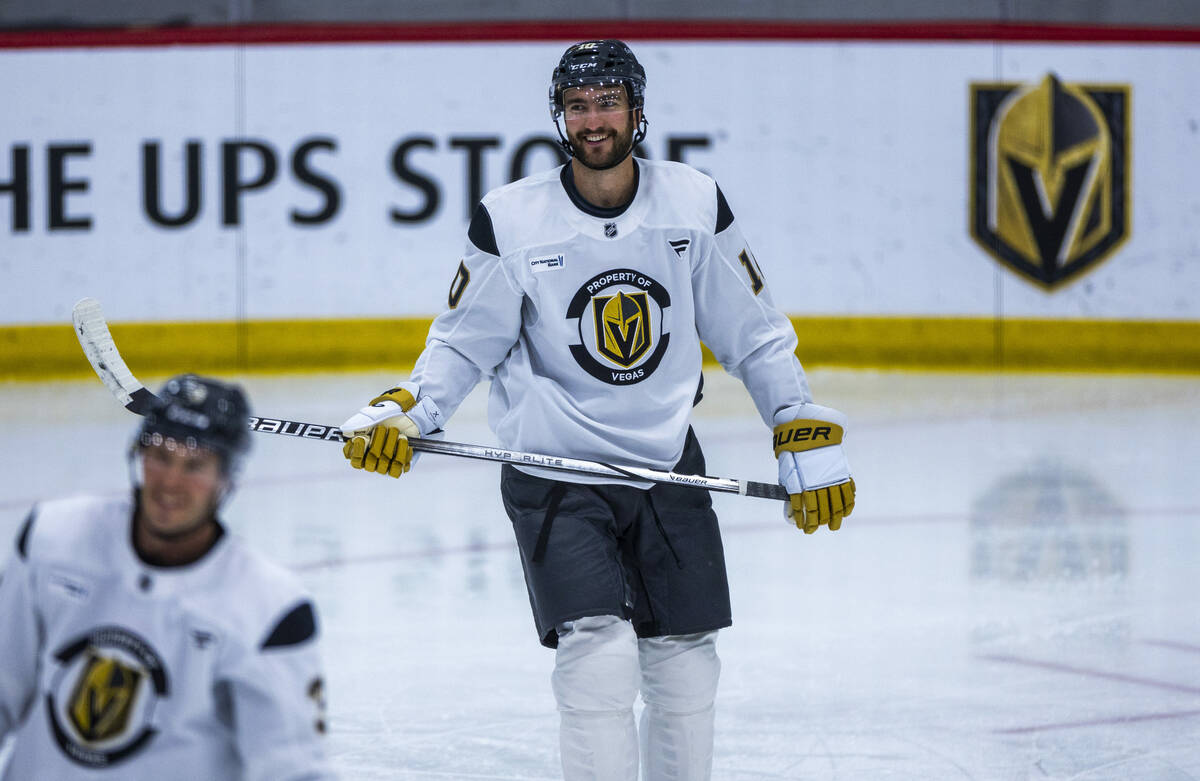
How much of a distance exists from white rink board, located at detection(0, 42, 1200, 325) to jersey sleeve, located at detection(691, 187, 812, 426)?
527 cm

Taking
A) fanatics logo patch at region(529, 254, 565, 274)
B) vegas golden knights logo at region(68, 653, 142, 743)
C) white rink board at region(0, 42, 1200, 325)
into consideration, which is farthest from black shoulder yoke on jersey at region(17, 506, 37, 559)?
white rink board at region(0, 42, 1200, 325)

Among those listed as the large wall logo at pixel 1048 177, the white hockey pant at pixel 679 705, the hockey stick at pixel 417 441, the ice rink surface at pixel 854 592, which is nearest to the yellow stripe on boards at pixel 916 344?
the large wall logo at pixel 1048 177

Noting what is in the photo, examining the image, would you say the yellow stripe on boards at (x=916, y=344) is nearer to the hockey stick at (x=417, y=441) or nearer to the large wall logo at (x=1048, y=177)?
the large wall logo at (x=1048, y=177)

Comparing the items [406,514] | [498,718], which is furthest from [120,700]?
[406,514]

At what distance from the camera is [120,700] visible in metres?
1.59

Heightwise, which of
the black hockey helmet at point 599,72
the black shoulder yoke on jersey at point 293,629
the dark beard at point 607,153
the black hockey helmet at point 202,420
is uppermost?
the black hockey helmet at point 599,72

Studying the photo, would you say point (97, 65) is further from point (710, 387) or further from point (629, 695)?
point (629, 695)

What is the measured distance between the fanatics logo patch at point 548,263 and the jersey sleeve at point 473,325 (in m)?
0.05

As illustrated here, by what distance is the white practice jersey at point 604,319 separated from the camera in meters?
2.61

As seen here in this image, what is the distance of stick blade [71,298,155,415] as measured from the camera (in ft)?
8.71

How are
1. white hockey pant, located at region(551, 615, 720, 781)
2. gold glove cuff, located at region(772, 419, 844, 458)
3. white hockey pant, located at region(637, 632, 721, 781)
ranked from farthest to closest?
gold glove cuff, located at region(772, 419, 844, 458) → white hockey pant, located at region(637, 632, 721, 781) → white hockey pant, located at region(551, 615, 720, 781)

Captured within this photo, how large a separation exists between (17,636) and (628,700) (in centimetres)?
104

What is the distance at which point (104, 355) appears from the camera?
273 centimetres

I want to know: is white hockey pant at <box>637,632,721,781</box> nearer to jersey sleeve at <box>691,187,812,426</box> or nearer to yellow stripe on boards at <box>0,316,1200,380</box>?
jersey sleeve at <box>691,187,812,426</box>
